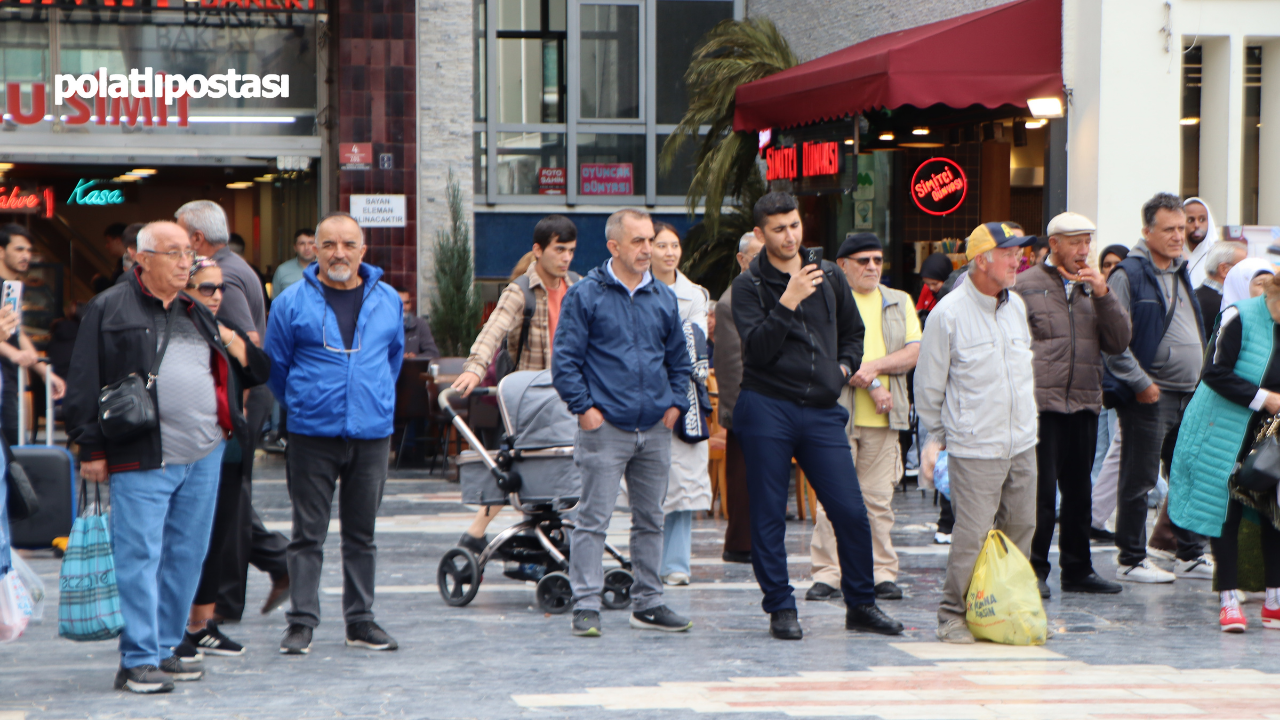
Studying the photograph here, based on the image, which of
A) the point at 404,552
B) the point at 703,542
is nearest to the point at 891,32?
the point at 703,542

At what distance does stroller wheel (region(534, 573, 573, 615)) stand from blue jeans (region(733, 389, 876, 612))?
1216 mm

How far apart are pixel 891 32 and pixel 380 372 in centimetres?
1214

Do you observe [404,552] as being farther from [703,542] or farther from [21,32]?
[21,32]

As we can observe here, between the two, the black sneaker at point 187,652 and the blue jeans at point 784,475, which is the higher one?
the blue jeans at point 784,475

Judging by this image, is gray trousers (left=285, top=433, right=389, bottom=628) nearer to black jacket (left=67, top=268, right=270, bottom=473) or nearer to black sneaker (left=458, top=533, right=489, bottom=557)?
black jacket (left=67, top=268, right=270, bottom=473)

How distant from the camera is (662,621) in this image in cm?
688

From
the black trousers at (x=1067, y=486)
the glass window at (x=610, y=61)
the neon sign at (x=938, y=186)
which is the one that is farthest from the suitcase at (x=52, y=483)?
the glass window at (x=610, y=61)

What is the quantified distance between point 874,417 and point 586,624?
6.79ft

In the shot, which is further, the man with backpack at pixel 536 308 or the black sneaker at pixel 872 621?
the man with backpack at pixel 536 308

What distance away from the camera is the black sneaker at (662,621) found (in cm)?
686

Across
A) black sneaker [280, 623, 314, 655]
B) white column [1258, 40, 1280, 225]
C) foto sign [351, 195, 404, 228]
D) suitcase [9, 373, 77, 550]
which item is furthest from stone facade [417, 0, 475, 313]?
black sneaker [280, 623, 314, 655]

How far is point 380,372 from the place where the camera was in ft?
21.3

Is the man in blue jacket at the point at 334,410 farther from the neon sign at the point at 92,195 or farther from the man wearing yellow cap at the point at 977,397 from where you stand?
the neon sign at the point at 92,195

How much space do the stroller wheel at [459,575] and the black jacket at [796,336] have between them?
1.81 metres
